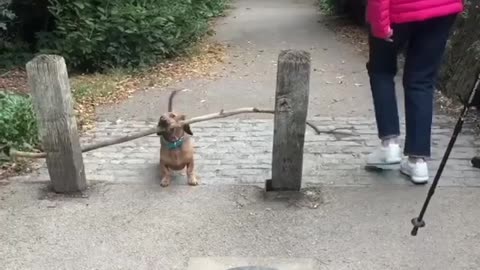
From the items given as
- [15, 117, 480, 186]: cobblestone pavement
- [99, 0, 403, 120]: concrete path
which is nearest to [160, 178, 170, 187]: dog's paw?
[15, 117, 480, 186]: cobblestone pavement

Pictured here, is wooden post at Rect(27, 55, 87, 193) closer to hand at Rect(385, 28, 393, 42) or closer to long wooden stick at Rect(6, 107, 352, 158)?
long wooden stick at Rect(6, 107, 352, 158)

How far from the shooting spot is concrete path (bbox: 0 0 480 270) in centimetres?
379

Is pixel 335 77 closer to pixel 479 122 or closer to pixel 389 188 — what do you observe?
pixel 479 122

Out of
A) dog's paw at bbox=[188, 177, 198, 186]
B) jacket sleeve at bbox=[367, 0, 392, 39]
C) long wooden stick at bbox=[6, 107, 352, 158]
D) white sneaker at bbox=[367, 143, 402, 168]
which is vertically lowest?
dog's paw at bbox=[188, 177, 198, 186]

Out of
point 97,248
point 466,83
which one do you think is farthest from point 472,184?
point 97,248

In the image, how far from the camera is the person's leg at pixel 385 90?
177 inches

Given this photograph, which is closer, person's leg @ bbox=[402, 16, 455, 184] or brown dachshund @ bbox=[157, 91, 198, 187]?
person's leg @ bbox=[402, 16, 455, 184]

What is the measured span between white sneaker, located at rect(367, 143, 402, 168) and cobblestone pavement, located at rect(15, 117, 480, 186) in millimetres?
65

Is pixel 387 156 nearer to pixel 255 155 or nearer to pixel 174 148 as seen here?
pixel 255 155

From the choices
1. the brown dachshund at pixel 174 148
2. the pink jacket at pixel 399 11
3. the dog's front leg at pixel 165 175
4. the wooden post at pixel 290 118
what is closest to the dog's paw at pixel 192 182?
the brown dachshund at pixel 174 148

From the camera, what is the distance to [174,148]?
4.62m

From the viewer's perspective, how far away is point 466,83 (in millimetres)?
6402

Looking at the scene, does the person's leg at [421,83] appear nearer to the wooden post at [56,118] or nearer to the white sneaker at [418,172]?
the white sneaker at [418,172]

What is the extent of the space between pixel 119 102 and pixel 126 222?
2.92 metres
